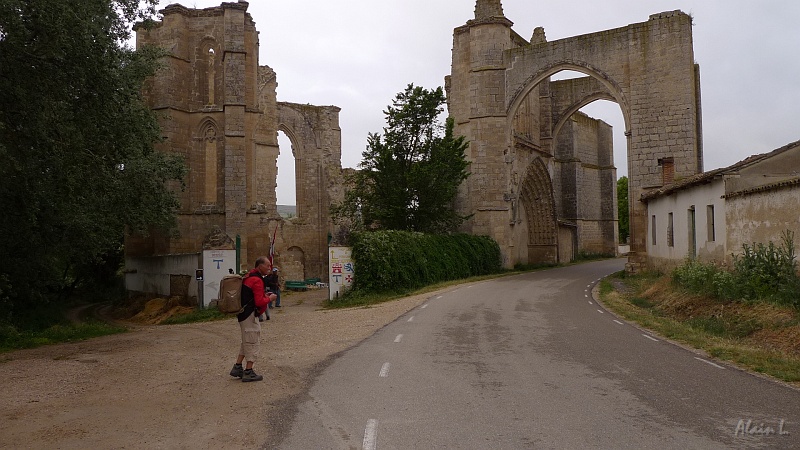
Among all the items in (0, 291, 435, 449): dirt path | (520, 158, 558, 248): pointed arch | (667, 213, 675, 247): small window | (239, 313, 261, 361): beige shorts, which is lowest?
(0, 291, 435, 449): dirt path

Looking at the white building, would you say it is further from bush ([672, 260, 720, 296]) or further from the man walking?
the man walking

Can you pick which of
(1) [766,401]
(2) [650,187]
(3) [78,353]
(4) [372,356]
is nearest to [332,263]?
(3) [78,353]

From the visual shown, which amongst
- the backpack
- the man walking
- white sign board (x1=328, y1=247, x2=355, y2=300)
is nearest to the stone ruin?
white sign board (x1=328, y1=247, x2=355, y2=300)

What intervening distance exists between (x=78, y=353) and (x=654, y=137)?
915 inches

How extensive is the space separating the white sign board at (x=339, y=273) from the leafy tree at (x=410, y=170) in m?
5.79

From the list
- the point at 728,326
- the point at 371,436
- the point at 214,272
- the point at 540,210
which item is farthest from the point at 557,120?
the point at 371,436

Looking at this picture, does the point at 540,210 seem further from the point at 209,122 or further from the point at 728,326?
the point at 728,326

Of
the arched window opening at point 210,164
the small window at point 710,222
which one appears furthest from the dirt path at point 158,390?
the arched window opening at point 210,164

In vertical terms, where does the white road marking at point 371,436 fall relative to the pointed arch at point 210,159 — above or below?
below

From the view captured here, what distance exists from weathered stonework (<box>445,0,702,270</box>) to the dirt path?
1841cm

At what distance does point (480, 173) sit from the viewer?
105 feet
